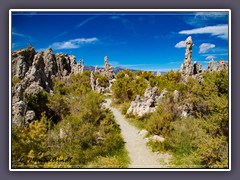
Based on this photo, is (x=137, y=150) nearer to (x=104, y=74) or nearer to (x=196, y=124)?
(x=196, y=124)

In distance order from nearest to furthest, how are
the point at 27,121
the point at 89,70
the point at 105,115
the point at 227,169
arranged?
the point at 227,169 → the point at 27,121 → the point at 89,70 → the point at 105,115

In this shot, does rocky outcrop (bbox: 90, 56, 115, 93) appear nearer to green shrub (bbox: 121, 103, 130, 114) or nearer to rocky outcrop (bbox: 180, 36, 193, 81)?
green shrub (bbox: 121, 103, 130, 114)

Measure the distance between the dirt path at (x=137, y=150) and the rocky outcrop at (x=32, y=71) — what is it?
1795 mm

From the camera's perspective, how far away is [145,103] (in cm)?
905

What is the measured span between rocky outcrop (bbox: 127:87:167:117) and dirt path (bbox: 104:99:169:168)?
0.74 meters

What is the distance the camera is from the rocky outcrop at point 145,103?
8.58 metres

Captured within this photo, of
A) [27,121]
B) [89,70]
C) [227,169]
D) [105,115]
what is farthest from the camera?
[105,115]

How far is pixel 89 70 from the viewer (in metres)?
6.78

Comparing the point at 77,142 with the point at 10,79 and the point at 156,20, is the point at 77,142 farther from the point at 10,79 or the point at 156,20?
the point at 156,20

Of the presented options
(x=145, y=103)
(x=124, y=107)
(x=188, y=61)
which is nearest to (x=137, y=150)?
(x=188, y=61)

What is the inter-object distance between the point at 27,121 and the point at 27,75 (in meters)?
0.92

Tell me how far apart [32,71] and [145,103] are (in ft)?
11.7

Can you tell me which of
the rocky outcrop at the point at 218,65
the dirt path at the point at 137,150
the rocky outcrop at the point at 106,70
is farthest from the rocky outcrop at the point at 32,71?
the rocky outcrop at the point at 218,65

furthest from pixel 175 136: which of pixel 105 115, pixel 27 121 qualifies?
pixel 27 121
